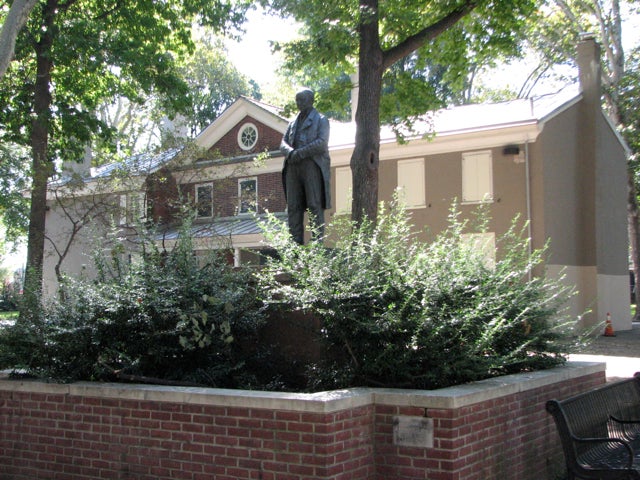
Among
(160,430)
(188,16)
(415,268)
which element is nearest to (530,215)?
(188,16)

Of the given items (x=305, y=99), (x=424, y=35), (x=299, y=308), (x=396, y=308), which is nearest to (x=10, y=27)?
(x=305, y=99)

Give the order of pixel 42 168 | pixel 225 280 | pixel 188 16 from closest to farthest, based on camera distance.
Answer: pixel 225 280
pixel 42 168
pixel 188 16

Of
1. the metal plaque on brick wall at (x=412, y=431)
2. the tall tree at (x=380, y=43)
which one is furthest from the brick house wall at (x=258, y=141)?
the metal plaque on brick wall at (x=412, y=431)

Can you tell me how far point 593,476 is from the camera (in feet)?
17.5

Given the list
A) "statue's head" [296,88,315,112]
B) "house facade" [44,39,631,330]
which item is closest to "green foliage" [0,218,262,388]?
"statue's head" [296,88,315,112]

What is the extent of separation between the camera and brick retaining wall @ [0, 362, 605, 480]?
5219 mm

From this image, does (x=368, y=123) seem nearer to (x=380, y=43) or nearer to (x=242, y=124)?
(x=380, y=43)

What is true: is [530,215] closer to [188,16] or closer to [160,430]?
[188,16]

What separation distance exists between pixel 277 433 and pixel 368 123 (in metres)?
7.06

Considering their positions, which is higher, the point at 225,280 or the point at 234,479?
the point at 225,280

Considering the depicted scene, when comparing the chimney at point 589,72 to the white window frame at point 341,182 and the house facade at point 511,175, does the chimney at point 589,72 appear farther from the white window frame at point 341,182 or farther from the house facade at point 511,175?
the white window frame at point 341,182

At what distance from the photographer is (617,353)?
725 inches

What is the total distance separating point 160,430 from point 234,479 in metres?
0.76

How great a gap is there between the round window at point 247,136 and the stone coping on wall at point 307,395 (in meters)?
22.1
